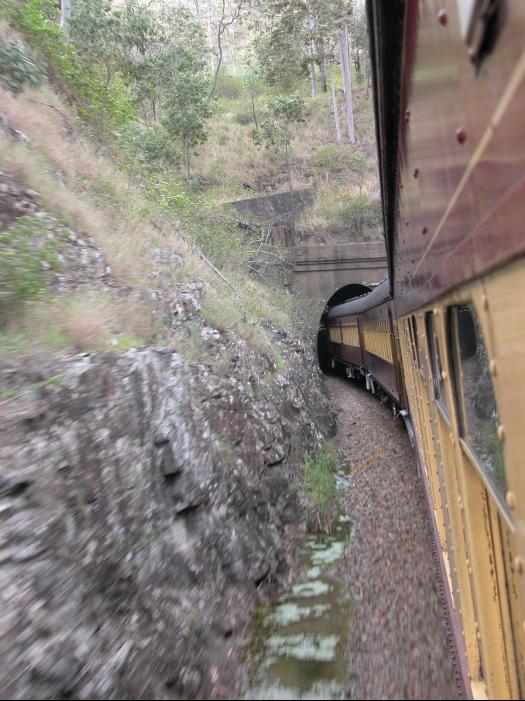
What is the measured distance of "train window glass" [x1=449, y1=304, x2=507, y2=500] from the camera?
4.94 feet

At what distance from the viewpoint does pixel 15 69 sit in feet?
26.7

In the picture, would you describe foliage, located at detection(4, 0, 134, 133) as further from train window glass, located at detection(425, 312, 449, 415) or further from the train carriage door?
the train carriage door

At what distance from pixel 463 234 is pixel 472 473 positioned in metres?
0.99

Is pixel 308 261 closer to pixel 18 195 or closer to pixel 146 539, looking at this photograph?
pixel 18 195

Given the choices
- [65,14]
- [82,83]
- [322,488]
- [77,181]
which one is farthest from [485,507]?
[65,14]

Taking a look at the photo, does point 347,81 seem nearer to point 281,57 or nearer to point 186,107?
point 281,57

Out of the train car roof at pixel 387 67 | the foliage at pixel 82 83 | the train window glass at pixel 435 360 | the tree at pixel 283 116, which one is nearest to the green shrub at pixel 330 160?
the tree at pixel 283 116

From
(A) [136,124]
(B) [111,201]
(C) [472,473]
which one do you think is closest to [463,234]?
(C) [472,473]

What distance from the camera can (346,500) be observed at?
7410mm

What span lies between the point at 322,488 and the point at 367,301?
6365 mm

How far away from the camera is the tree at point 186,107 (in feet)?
71.2

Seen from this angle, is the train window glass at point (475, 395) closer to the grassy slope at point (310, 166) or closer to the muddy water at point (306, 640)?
the muddy water at point (306, 640)

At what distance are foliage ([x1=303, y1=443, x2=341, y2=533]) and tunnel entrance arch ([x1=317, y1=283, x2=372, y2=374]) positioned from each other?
1548 cm

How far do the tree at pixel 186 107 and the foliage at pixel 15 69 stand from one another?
47.4ft
